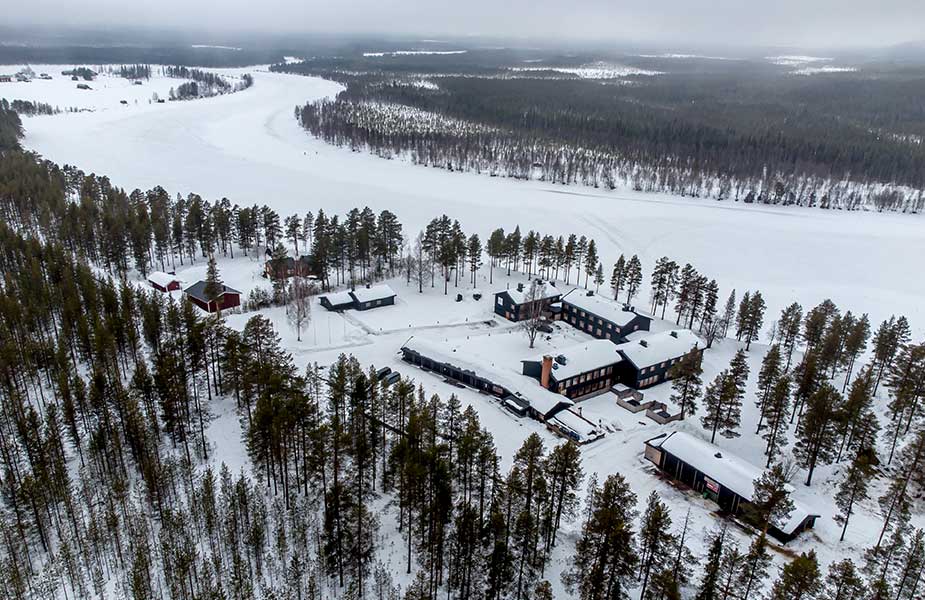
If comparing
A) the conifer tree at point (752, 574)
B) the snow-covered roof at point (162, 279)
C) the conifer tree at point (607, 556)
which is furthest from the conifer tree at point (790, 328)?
the snow-covered roof at point (162, 279)

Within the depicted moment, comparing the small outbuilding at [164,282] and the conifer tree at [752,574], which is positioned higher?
the conifer tree at [752,574]

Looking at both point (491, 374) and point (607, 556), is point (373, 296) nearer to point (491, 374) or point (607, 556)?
point (491, 374)

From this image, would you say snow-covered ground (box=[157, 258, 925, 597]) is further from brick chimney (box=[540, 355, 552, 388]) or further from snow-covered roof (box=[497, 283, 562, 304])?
snow-covered roof (box=[497, 283, 562, 304])

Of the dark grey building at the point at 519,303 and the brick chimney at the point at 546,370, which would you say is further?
the dark grey building at the point at 519,303

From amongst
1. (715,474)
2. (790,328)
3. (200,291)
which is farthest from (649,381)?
(200,291)

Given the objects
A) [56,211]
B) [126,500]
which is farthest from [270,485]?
[56,211]

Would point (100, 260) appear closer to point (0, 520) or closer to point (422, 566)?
point (0, 520)

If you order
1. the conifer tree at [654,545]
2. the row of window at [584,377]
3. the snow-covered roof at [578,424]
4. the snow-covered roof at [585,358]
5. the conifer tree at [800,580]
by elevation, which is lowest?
the snow-covered roof at [578,424]

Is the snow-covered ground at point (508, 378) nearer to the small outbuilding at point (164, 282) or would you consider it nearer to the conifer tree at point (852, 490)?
the conifer tree at point (852, 490)
